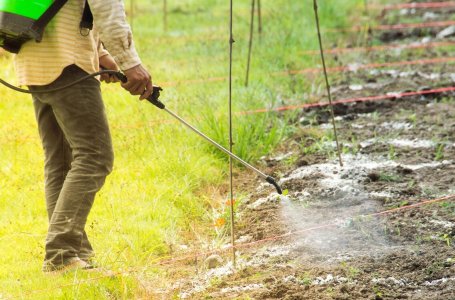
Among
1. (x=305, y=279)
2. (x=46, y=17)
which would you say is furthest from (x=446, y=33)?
(x=46, y=17)

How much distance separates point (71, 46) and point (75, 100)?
0.79 ft

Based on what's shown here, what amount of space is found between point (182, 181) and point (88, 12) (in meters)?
1.87

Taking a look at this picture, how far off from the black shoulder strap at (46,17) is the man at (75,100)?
0.20ft

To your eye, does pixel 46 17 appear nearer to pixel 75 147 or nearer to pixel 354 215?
pixel 75 147

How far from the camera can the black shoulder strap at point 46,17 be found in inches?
129

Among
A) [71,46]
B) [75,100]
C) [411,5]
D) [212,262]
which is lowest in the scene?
[212,262]

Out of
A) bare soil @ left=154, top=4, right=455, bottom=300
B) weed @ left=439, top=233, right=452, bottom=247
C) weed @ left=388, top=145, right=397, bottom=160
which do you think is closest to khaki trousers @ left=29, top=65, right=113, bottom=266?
bare soil @ left=154, top=4, right=455, bottom=300

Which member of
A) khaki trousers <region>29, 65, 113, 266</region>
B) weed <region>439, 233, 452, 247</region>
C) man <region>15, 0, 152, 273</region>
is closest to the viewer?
man <region>15, 0, 152, 273</region>

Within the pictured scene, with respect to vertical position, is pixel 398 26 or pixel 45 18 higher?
pixel 45 18

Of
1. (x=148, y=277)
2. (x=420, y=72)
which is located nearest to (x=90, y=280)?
(x=148, y=277)

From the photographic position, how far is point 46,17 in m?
3.28

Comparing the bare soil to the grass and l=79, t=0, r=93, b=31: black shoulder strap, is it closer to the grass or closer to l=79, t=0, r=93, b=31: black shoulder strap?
the grass

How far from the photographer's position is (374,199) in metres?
4.43

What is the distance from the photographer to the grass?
3.85m
